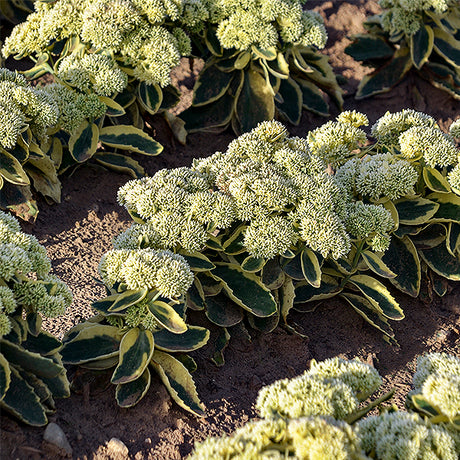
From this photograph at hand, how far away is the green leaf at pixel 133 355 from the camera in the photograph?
2.63 metres

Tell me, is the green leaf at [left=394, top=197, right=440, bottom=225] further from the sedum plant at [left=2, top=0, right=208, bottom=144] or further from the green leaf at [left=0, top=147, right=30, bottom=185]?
the green leaf at [left=0, top=147, right=30, bottom=185]

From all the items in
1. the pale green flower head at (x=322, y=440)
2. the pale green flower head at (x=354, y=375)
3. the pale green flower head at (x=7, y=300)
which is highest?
the pale green flower head at (x=322, y=440)

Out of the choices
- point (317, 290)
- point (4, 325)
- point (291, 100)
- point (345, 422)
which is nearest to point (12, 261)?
point (4, 325)

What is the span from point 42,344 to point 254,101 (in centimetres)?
270

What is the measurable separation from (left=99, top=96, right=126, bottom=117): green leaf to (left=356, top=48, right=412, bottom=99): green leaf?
216 cm

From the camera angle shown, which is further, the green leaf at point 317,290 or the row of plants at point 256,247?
the green leaf at point 317,290

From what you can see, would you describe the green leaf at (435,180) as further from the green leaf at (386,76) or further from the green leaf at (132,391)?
the green leaf at (386,76)

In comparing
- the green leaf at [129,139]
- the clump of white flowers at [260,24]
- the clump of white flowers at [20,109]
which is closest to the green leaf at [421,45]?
the clump of white flowers at [260,24]

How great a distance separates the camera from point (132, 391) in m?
2.68

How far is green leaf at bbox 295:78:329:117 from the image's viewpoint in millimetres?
5102

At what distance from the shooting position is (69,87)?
13.2 ft

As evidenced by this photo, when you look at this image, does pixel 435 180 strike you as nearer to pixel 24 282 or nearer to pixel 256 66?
pixel 256 66

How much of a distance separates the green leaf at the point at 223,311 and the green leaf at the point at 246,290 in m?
0.08

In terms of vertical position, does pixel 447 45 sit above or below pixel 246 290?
above
